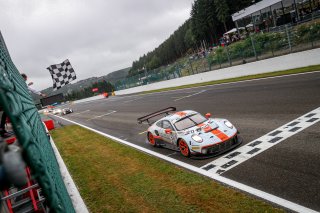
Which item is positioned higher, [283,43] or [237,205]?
[283,43]

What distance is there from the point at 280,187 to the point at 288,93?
7886 mm

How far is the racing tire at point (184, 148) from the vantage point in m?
8.73

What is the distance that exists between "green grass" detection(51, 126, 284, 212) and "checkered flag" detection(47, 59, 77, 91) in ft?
10.4

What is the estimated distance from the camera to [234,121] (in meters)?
11.2

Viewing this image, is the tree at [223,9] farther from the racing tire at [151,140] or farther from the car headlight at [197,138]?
the car headlight at [197,138]

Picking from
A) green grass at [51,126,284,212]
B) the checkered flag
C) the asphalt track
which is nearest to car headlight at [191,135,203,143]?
the asphalt track

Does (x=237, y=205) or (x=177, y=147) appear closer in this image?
(x=237, y=205)

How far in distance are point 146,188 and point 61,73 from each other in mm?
6970

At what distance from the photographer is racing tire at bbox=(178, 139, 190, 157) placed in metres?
8.73

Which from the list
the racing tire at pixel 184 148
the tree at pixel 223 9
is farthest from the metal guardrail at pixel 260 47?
the tree at pixel 223 9

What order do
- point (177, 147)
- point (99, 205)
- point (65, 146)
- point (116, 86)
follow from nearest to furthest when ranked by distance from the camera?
point (99, 205) < point (177, 147) < point (65, 146) < point (116, 86)

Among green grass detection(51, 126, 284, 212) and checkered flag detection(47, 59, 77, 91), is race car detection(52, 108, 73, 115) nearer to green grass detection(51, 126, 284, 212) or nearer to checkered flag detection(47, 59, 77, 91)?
checkered flag detection(47, 59, 77, 91)

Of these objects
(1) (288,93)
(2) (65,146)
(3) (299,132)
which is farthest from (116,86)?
(3) (299,132)

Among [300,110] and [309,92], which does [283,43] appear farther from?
[300,110]
